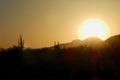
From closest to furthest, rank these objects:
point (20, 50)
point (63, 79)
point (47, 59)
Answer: point (63, 79), point (47, 59), point (20, 50)

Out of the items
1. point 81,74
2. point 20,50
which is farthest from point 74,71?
point 20,50

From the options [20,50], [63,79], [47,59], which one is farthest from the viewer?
[20,50]

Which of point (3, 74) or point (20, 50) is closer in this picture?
point (3, 74)

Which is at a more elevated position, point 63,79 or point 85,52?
point 85,52

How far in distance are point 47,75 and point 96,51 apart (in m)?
7.76

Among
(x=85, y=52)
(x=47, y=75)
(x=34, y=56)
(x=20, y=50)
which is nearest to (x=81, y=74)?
(x=47, y=75)

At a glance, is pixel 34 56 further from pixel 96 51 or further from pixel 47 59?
pixel 96 51

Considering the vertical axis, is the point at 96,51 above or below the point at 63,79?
above

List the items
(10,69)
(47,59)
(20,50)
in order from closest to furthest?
(10,69) → (47,59) → (20,50)

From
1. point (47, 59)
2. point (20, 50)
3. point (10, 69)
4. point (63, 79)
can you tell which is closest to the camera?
point (63, 79)

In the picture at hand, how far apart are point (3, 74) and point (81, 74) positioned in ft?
23.2

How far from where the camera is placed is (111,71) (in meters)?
34.8

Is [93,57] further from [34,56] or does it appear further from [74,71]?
[34,56]

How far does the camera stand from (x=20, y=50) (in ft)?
144
